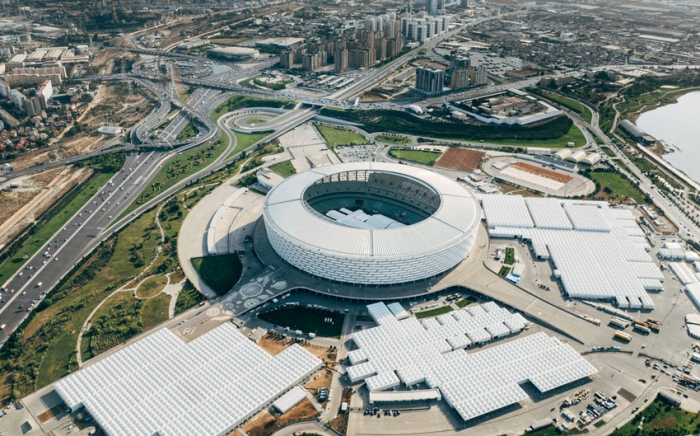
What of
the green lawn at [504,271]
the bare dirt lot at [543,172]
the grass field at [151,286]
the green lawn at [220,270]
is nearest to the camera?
the grass field at [151,286]

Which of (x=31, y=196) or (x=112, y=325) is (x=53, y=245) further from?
(x=112, y=325)

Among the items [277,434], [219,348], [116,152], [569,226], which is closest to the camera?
[277,434]

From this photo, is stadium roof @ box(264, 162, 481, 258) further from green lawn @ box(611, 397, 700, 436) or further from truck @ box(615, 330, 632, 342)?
green lawn @ box(611, 397, 700, 436)

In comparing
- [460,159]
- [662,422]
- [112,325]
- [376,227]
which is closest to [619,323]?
[662,422]

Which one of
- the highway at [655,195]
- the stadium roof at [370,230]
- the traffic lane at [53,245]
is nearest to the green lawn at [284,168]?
the stadium roof at [370,230]

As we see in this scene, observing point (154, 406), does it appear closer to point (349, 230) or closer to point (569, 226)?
point (349, 230)

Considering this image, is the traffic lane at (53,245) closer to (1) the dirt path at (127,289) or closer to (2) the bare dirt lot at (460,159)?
(1) the dirt path at (127,289)

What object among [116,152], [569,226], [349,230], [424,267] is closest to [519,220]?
[569,226]
